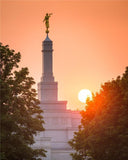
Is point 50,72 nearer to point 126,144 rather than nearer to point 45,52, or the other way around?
point 45,52

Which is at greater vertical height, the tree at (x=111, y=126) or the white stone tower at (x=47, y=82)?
the white stone tower at (x=47, y=82)

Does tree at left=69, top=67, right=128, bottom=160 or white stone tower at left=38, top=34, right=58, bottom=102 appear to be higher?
white stone tower at left=38, top=34, right=58, bottom=102

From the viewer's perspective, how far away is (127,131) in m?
42.3

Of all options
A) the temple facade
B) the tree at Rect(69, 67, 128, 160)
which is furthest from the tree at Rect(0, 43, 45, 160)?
the temple facade

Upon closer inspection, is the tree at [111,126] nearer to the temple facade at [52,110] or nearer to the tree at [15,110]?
the tree at [15,110]

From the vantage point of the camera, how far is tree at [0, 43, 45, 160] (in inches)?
1581

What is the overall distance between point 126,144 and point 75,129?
179ft

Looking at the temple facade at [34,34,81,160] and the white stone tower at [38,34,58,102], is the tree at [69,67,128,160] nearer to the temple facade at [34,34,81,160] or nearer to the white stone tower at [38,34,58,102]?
the temple facade at [34,34,81,160]

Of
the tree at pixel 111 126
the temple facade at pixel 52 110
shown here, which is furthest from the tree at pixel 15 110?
the temple facade at pixel 52 110

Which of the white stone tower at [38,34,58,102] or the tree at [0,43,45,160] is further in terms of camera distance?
the white stone tower at [38,34,58,102]

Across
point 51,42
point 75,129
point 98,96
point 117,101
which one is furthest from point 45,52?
point 117,101

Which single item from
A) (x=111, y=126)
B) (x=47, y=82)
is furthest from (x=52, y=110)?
(x=111, y=126)

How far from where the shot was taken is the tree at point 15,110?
40.2 metres

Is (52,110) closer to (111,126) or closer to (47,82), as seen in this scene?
(47,82)
